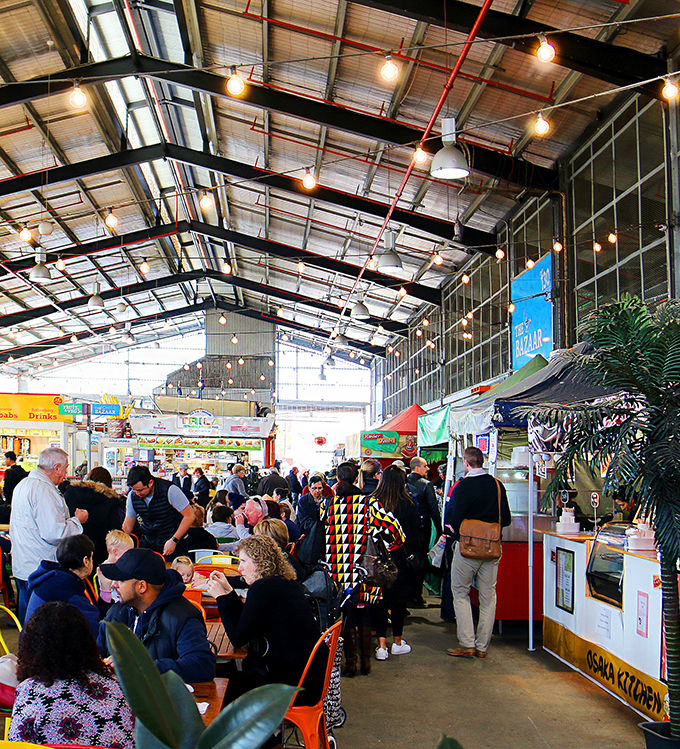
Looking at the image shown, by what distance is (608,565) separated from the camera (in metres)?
4.81

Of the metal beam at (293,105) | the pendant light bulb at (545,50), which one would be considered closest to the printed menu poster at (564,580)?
the pendant light bulb at (545,50)

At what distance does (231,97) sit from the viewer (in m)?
9.60

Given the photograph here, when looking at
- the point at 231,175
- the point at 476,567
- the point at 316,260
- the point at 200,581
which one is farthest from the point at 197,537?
the point at 316,260

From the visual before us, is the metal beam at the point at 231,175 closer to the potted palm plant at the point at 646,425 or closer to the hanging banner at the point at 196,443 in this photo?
the hanging banner at the point at 196,443

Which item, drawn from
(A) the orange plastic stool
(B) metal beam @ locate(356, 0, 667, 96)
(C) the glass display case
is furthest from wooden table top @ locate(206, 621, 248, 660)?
(B) metal beam @ locate(356, 0, 667, 96)

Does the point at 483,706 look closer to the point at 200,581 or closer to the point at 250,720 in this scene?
the point at 200,581

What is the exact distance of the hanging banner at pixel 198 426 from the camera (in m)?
13.6

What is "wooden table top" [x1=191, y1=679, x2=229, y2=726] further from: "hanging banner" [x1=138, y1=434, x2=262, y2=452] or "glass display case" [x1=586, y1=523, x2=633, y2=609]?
"hanging banner" [x1=138, y1=434, x2=262, y2=452]

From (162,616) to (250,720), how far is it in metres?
2.10

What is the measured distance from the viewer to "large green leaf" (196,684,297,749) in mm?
695

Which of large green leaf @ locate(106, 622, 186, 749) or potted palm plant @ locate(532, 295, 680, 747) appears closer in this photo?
large green leaf @ locate(106, 622, 186, 749)

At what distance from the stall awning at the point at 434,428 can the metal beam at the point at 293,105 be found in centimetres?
348

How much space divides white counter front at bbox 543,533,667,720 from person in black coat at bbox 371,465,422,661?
1129mm

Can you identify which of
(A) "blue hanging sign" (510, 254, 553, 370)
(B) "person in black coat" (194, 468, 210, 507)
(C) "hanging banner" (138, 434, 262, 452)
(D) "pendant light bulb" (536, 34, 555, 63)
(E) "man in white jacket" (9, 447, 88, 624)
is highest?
(D) "pendant light bulb" (536, 34, 555, 63)
